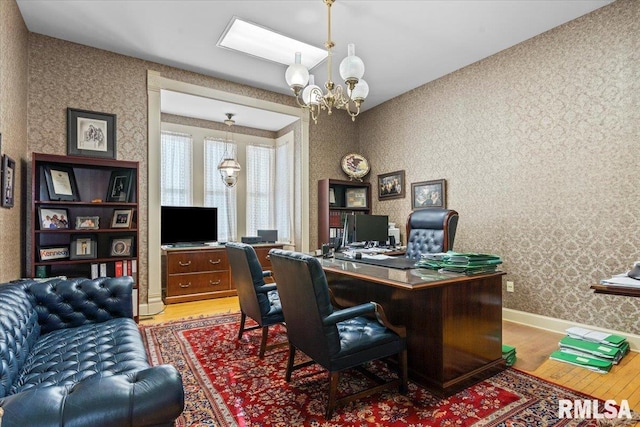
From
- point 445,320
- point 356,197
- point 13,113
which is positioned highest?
point 13,113

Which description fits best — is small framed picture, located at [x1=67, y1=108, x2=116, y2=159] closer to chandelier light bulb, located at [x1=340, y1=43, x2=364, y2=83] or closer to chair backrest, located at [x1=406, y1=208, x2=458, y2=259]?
chandelier light bulb, located at [x1=340, y1=43, x2=364, y2=83]

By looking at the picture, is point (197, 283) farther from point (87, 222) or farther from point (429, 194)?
point (429, 194)

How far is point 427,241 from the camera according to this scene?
3557 mm

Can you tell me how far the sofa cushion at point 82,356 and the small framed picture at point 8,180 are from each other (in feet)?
4.06

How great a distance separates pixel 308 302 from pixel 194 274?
3.30m

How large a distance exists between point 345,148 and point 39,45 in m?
4.11

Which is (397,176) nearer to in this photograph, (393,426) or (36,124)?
(393,426)

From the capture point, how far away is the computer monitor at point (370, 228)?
4359 mm

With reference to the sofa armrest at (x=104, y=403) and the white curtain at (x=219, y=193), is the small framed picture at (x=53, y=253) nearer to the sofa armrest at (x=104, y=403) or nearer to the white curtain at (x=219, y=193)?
the white curtain at (x=219, y=193)

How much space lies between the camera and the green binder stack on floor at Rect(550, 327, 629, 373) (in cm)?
249

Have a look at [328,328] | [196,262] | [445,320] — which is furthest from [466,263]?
[196,262]

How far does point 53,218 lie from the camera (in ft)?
11.0

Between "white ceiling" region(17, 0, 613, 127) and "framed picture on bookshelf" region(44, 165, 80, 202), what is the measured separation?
1401mm

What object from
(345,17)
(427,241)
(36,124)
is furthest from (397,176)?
(36,124)
